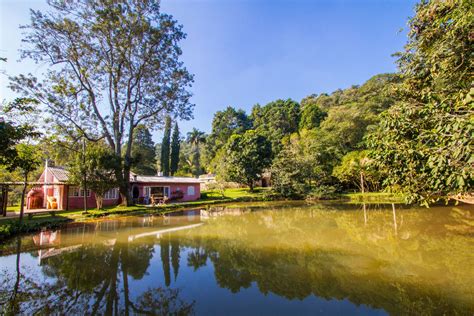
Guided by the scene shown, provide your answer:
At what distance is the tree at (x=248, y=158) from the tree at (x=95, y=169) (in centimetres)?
1510

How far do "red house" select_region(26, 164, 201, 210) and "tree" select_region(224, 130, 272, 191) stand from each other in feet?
17.8

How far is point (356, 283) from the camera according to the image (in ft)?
17.2

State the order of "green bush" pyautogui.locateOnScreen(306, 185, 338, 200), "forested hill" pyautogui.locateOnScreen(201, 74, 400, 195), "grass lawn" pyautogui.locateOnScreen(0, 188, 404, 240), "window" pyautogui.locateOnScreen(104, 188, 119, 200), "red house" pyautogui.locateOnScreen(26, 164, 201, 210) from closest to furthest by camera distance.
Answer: "grass lawn" pyautogui.locateOnScreen(0, 188, 404, 240)
"red house" pyautogui.locateOnScreen(26, 164, 201, 210)
"window" pyautogui.locateOnScreen(104, 188, 119, 200)
"green bush" pyautogui.locateOnScreen(306, 185, 338, 200)
"forested hill" pyautogui.locateOnScreen(201, 74, 400, 195)

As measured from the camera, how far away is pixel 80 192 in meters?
19.4

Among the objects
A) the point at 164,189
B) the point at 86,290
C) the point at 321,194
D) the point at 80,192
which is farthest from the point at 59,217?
the point at 321,194

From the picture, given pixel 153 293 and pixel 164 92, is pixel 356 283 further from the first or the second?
pixel 164 92

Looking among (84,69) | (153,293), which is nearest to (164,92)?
(84,69)

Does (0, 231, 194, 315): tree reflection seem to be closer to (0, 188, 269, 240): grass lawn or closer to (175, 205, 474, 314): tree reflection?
(175, 205, 474, 314): tree reflection

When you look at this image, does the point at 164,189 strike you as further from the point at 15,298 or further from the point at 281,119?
the point at 281,119

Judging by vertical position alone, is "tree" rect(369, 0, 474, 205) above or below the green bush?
above

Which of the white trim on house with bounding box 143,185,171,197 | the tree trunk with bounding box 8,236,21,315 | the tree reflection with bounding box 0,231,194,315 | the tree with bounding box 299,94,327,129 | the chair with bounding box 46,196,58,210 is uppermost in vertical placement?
the tree with bounding box 299,94,327,129

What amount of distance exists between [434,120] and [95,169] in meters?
17.6

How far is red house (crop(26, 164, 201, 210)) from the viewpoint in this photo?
18.6 meters

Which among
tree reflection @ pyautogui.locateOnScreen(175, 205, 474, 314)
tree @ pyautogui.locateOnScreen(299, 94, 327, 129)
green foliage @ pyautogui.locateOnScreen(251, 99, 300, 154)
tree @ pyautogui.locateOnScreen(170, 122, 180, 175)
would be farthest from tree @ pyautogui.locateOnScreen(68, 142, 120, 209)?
tree @ pyautogui.locateOnScreen(299, 94, 327, 129)
